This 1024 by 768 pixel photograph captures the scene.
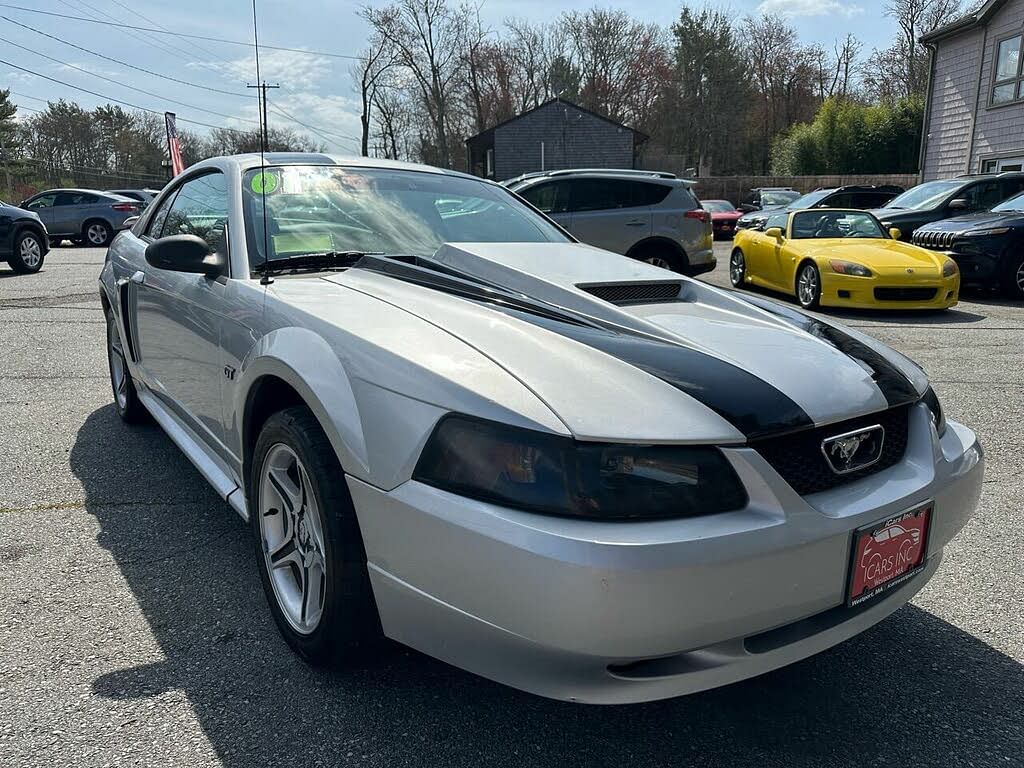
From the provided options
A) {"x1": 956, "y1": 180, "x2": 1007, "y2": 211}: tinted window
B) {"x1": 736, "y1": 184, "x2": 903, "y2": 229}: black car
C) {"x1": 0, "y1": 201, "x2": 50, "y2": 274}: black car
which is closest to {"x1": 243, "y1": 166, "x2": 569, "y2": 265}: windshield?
{"x1": 956, "y1": 180, "x2": 1007, "y2": 211}: tinted window

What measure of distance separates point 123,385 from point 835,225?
8914 mm

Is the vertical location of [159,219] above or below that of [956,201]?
below

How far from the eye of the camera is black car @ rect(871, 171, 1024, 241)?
39.3 feet

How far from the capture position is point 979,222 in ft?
33.8

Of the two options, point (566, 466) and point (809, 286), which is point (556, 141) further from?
point (566, 466)

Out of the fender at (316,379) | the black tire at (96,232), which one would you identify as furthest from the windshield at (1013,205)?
the black tire at (96,232)

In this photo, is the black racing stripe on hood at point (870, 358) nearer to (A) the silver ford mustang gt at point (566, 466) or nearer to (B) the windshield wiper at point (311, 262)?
(A) the silver ford mustang gt at point (566, 466)

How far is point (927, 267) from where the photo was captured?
8.65 meters

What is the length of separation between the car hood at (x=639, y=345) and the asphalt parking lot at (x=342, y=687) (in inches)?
32.2

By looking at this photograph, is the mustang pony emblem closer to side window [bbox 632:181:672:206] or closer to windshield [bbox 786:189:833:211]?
side window [bbox 632:181:672:206]

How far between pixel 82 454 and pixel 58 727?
2409mm

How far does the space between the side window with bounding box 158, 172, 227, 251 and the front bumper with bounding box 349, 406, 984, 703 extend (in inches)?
67.7

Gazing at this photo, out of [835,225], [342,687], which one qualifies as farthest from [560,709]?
[835,225]

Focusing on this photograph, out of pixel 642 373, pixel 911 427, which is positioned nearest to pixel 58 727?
pixel 642 373
